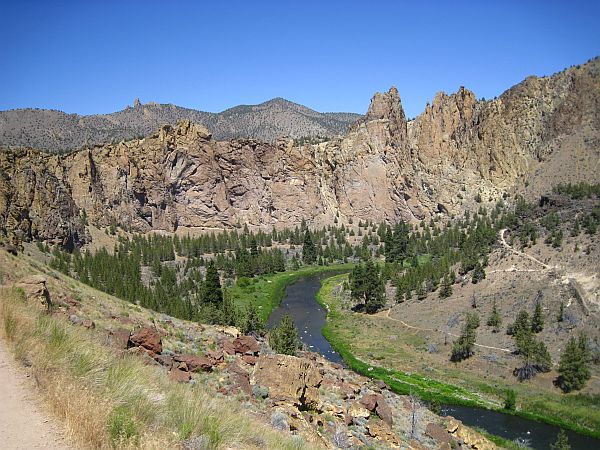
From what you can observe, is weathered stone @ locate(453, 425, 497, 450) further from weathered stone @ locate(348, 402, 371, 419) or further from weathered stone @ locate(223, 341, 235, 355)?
weathered stone @ locate(223, 341, 235, 355)

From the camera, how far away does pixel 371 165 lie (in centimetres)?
15638

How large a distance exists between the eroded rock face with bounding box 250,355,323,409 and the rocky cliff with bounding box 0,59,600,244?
414 ft

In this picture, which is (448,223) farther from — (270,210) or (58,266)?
(58,266)

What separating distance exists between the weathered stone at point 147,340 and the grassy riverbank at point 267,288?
51.2m

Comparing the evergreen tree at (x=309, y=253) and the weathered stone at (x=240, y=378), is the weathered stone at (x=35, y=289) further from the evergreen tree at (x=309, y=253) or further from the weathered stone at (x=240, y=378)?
the evergreen tree at (x=309, y=253)

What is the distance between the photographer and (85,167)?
134m

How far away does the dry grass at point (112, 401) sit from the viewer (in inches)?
303

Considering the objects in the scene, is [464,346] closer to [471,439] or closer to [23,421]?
[471,439]

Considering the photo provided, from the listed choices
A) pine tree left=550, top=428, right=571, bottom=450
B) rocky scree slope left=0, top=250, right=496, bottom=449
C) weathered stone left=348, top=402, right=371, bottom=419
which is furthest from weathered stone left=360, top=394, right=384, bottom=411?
pine tree left=550, top=428, right=571, bottom=450

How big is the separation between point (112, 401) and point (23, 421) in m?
1.44

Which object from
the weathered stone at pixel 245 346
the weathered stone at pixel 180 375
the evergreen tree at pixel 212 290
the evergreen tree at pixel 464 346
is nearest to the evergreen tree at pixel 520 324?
the evergreen tree at pixel 464 346

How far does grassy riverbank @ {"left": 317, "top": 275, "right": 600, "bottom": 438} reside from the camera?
40281mm

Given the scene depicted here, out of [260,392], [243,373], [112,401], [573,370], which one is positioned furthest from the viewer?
[573,370]

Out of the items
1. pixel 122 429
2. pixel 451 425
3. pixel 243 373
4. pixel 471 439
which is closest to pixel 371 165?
pixel 451 425
